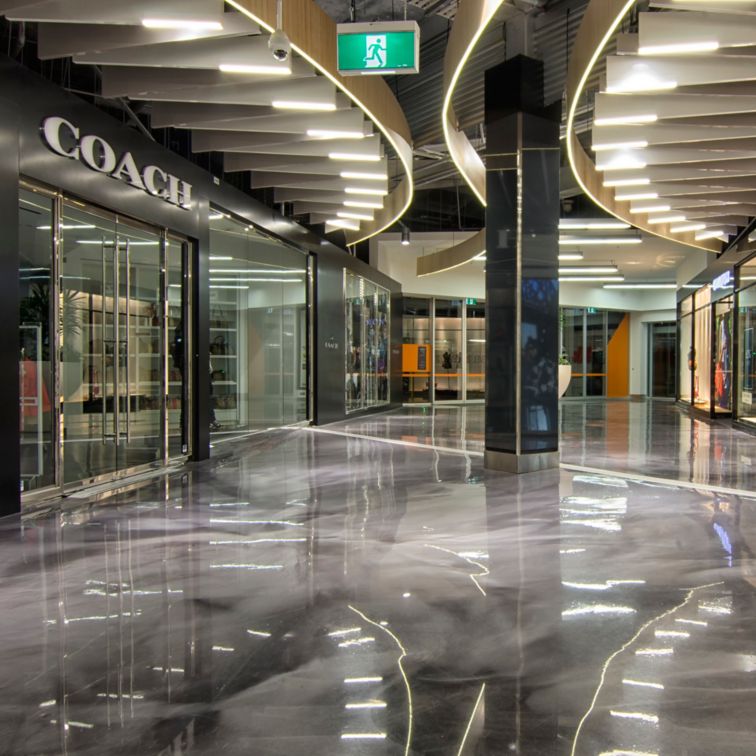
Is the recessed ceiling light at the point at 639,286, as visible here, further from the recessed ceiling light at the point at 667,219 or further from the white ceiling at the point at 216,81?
the white ceiling at the point at 216,81

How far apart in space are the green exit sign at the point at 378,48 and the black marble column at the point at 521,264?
9.14ft

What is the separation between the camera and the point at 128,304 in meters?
7.95

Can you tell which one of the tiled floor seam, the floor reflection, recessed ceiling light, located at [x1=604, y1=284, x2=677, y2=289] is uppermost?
recessed ceiling light, located at [x1=604, y1=284, x2=677, y2=289]

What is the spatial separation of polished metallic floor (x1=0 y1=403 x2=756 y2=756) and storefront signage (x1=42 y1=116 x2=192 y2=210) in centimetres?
324

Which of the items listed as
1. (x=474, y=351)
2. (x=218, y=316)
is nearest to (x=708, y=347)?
(x=474, y=351)

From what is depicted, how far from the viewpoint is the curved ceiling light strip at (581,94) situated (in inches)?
210

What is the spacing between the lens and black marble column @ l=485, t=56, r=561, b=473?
786 cm

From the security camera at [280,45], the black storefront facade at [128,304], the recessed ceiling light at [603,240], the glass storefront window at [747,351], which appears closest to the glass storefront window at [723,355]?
the glass storefront window at [747,351]

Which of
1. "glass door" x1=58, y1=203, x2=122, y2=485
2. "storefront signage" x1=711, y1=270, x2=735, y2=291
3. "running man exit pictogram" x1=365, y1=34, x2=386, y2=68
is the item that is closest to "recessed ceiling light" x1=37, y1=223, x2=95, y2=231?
"glass door" x1=58, y1=203, x2=122, y2=485

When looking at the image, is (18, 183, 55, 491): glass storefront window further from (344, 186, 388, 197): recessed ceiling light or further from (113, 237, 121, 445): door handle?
(344, 186, 388, 197): recessed ceiling light

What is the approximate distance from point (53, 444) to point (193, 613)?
11.9 ft

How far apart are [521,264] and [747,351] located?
28.4ft

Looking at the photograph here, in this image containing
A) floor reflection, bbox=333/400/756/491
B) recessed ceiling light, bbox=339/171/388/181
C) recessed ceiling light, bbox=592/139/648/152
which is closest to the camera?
recessed ceiling light, bbox=592/139/648/152

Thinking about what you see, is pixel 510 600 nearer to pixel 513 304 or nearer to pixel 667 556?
pixel 667 556
